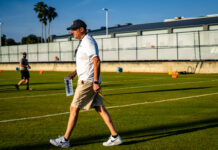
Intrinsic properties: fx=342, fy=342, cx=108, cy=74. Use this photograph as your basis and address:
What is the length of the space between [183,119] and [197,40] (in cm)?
2485

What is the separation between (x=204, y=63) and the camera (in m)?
29.8

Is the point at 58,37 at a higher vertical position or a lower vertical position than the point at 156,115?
higher

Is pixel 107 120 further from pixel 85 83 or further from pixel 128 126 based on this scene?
pixel 128 126

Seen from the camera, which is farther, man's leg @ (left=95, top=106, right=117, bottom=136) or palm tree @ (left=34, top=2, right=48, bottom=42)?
palm tree @ (left=34, top=2, right=48, bottom=42)

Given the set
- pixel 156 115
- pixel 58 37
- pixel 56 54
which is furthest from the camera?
pixel 58 37

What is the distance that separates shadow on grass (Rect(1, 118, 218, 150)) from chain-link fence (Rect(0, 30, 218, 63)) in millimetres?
23967

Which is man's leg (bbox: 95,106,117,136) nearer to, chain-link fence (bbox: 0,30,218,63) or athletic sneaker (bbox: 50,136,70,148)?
athletic sneaker (bbox: 50,136,70,148)

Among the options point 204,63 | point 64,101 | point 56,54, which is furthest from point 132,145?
point 56,54

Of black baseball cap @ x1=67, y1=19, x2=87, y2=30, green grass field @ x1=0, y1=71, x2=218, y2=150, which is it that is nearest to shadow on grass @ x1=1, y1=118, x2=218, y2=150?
green grass field @ x1=0, y1=71, x2=218, y2=150

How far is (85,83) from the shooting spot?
552cm

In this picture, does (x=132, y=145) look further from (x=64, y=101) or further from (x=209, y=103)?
(x=64, y=101)

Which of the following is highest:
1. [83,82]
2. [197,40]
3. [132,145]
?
[197,40]

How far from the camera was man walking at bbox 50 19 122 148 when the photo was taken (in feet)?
17.9

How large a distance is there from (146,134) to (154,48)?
29064 millimetres
